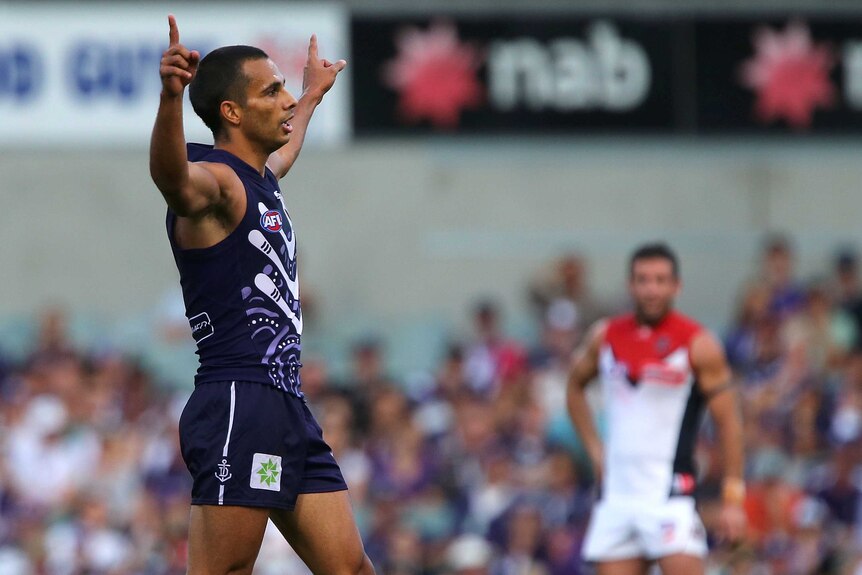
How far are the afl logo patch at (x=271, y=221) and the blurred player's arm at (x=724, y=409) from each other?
3.19 meters

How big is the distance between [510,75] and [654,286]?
31.1ft

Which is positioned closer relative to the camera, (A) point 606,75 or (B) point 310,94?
(B) point 310,94

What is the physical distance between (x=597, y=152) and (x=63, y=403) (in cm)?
694

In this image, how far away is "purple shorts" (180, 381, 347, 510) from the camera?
5715 mm

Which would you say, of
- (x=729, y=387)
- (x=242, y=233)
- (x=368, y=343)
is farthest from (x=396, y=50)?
(x=242, y=233)

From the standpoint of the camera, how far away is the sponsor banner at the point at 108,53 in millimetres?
16984

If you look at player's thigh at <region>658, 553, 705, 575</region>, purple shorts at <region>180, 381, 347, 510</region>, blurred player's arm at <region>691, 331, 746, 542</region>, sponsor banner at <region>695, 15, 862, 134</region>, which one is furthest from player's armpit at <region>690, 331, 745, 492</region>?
sponsor banner at <region>695, 15, 862, 134</region>

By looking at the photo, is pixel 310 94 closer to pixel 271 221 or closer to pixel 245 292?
pixel 271 221

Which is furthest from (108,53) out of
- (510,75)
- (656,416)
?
(656,416)

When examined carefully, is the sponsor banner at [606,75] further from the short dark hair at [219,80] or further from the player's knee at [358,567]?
the player's knee at [358,567]

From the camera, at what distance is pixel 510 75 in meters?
17.6

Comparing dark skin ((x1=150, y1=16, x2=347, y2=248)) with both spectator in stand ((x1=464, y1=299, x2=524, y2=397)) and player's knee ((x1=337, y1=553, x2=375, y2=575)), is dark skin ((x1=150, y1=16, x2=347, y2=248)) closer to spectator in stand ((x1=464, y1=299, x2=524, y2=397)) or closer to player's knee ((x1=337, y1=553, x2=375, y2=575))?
player's knee ((x1=337, y1=553, x2=375, y2=575))

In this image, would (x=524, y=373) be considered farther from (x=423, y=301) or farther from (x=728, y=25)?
(x=728, y=25)

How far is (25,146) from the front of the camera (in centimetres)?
1714
